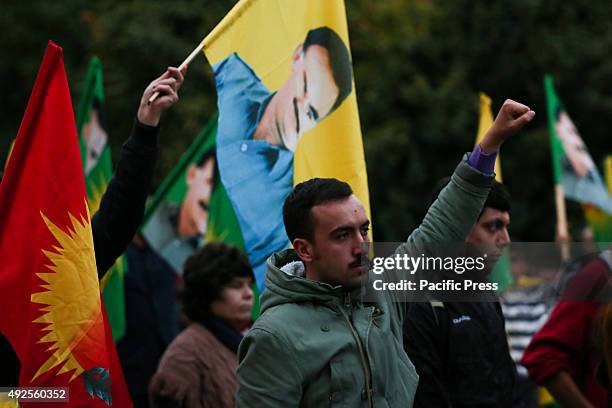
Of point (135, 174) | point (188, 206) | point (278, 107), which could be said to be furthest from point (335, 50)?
point (188, 206)

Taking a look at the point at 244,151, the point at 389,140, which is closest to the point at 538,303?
the point at 244,151

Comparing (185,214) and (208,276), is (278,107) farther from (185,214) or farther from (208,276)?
(185,214)

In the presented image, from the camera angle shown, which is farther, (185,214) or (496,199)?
(185,214)

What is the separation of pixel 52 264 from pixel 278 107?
1.25 meters

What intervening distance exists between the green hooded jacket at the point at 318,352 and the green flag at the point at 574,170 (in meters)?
6.08

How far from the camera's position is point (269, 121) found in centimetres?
489

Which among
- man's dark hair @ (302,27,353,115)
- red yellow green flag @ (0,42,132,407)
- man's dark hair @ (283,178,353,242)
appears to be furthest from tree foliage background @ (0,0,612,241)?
man's dark hair @ (283,178,353,242)

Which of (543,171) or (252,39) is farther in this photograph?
(543,171)

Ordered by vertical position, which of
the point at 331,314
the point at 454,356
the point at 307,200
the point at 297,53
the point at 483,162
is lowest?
the point at 331,314

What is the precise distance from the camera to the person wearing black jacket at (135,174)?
4391 millimetres

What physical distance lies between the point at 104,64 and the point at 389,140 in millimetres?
5997

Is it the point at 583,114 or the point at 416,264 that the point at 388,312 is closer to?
the point at 416,264

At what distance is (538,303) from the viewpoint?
14.3 feet

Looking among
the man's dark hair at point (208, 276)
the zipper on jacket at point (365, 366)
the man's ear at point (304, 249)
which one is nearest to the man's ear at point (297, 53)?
the man's dark hair at point (208, 276)
